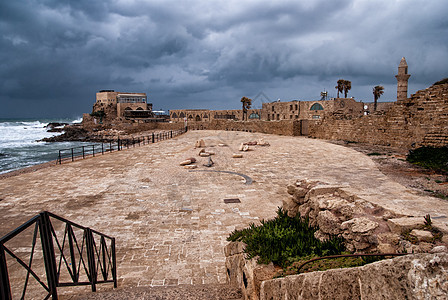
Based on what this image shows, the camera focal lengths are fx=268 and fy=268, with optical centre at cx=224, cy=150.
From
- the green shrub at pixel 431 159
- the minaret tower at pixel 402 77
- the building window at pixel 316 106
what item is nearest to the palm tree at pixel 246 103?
the building window at pixel 316 106

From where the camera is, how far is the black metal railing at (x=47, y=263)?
249 centimetres

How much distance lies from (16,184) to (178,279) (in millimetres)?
10199

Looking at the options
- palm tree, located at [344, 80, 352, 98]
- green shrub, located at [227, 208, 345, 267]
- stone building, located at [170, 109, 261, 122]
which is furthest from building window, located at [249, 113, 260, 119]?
green shrub, located at [227, 208, 345, 267]

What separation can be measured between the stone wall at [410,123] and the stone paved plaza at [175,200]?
366 centimetres

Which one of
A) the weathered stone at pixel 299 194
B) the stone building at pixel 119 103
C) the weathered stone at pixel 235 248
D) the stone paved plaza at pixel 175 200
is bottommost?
the stone paved plaza at pixel 175 200

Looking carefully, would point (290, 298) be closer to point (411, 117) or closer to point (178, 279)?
point (178, 279)

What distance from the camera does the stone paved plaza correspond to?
17.4 ft

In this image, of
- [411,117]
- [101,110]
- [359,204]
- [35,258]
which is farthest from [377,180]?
[101,110]

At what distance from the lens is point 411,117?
1608 cm

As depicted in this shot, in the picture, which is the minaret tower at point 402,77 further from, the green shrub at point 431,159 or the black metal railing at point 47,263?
the black metal railing at point 47,263

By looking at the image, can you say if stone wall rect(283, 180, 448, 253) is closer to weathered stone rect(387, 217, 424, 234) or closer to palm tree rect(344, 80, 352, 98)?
weathered stone rect(387, 217, 424, 234)

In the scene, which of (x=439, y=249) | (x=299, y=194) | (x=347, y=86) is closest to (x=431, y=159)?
(x=299, y=194)

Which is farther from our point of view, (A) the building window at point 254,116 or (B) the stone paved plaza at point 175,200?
(A) the building window at point 254,116

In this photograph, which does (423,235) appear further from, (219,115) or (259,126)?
(219,115)
